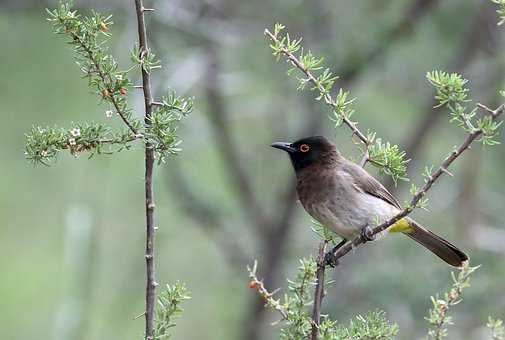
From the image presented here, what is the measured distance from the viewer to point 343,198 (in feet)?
14.0

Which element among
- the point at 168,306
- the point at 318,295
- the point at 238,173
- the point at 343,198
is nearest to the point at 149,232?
the point at 168,306

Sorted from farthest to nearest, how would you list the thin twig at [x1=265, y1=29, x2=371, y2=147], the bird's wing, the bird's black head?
the bird's black head, the bird's wing, the thin twig at [x1=265, y1=29, x2=371, y2=147]

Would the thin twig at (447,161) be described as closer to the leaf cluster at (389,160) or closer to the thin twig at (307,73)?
the leaf cluster at (389,160)

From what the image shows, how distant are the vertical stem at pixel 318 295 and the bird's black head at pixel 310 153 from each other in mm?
1654

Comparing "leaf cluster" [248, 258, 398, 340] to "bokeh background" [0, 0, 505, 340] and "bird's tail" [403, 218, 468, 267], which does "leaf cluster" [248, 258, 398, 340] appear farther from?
"bokeh background" [0, 0, 505, 340]

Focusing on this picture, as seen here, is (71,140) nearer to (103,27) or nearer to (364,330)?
(103,27)

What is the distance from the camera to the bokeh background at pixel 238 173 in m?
6.40

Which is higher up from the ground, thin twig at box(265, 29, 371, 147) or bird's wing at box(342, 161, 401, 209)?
bird's wing at box(342, 161, 401, 209)

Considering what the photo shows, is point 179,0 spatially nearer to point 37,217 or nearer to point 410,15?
point 410,15

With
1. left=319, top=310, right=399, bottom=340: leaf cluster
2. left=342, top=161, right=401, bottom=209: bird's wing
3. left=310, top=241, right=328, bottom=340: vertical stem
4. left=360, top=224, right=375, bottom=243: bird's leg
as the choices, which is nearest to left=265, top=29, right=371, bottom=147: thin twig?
left=310, top=241, right=328, bottom=340: vertical stem

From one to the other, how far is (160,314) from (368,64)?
4092mm

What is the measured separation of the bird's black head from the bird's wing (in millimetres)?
112

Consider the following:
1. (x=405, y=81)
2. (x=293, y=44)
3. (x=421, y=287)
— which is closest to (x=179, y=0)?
(x=405, y=81)

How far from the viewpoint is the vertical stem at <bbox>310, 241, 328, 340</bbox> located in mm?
2613
